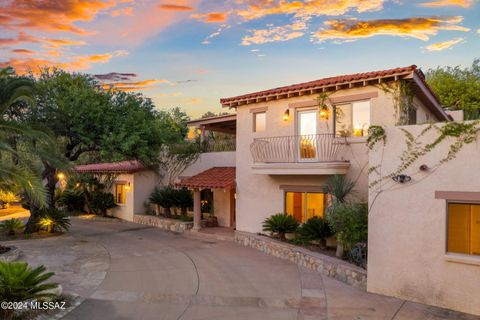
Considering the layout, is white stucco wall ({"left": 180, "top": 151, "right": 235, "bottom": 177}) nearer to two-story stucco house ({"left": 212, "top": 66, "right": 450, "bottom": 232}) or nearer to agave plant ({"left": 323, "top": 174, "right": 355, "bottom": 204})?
two-story stucco house ({"left": 212, "top": 66, "right": 450, "bottom": 232})

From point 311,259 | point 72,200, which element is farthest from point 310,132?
point 72,200

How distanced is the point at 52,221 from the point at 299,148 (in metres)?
12.7

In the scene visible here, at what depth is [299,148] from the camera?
555 inches

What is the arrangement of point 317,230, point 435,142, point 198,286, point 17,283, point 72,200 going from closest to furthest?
point 17,283 < point 435,142 < point 198,286 < point 317,230 < point 72,200

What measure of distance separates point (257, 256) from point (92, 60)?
13.9 m

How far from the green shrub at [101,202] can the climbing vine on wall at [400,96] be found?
18676mm

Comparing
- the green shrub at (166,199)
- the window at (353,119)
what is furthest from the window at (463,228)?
the green shrub at (166,199)

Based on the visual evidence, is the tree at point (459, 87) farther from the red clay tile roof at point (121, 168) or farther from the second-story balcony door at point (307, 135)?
the red clay tile roof at point (121, 168)

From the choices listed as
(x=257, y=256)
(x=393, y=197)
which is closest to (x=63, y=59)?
(x=257, y=256)

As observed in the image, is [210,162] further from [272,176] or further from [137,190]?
[272,176]

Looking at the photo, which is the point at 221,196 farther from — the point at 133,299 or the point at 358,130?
the point at 133,299

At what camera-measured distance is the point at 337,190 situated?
11.8 metres

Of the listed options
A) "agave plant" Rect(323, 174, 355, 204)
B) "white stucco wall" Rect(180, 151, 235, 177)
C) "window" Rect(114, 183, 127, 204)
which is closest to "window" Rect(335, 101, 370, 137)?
"agave plant" Rect(323, 174, 355, 204)

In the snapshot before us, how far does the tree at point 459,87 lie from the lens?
31203mm
